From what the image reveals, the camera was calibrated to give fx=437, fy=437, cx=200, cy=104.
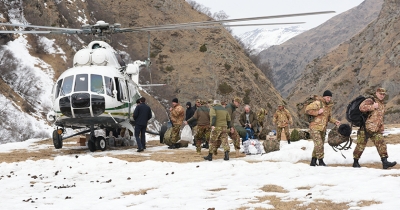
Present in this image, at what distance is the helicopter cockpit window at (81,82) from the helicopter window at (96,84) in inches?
8.2

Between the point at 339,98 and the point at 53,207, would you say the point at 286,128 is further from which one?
the point at 339,98

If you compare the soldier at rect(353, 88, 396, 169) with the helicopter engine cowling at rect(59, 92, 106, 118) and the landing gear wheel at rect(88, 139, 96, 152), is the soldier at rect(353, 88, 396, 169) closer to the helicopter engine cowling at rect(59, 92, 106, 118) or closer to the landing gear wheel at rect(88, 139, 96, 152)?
the helicopter engine cowling at rect(59, 92, 106, 118)

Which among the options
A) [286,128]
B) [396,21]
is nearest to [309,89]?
[396,21]

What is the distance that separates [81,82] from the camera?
1507 centimetres

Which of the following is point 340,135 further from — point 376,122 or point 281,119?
point 281,119

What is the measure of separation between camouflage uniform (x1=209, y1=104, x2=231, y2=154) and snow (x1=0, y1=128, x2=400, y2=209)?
0.96 m

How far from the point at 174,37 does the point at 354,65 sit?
41757mm

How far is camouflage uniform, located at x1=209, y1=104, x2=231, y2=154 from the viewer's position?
12.0 meters

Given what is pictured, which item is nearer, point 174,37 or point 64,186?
point 64,186

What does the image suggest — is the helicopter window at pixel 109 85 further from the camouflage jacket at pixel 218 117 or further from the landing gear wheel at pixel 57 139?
the camouflage jacket at pixel 218 117

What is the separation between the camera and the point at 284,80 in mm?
190875

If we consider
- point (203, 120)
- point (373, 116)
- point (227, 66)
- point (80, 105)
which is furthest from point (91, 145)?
point (227, 66)

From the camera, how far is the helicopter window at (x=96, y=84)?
49.8 ft

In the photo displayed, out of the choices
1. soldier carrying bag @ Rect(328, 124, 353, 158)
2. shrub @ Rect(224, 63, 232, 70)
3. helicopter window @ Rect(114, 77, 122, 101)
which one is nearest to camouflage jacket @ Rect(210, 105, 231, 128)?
soldier carrying bag @ Rect(328, 124, 353, 158)
